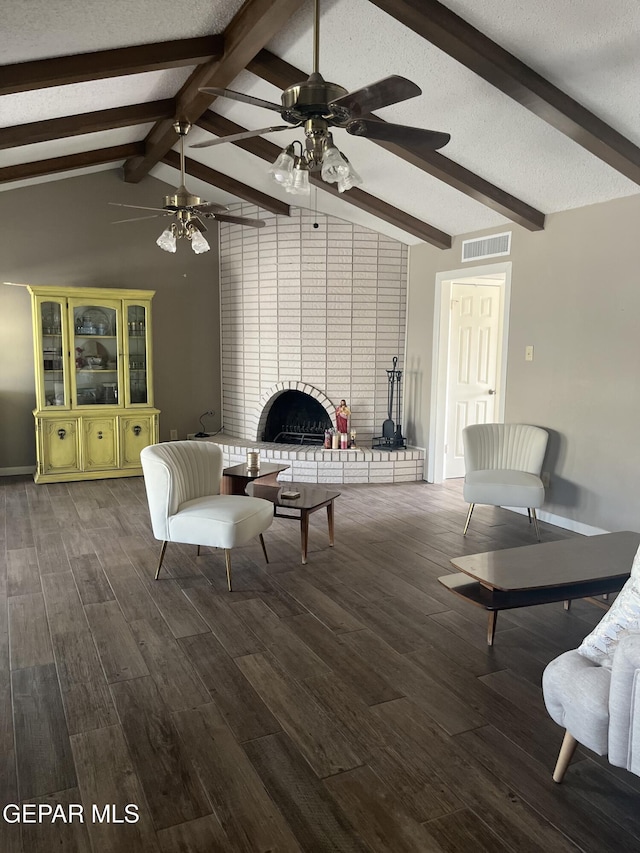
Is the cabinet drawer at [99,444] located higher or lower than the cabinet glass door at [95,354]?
lower

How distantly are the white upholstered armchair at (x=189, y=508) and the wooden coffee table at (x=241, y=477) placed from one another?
1.39 ft

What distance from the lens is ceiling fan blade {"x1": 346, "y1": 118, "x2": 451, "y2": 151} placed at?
252 cm

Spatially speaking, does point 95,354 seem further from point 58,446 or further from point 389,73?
point 389,73

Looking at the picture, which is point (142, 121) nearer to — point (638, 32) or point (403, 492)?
point (638, 32)

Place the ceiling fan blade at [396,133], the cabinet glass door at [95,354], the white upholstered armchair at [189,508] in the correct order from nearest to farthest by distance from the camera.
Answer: the ceiling fan blade at [396,133] < the white upholstered armchair at [189,508] < the cabinet glass door at [95,354]

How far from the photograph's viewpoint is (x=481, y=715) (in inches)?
94.3

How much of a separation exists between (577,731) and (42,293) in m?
5.84

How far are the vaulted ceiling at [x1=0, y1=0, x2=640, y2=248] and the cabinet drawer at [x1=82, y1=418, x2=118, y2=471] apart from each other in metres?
2.39

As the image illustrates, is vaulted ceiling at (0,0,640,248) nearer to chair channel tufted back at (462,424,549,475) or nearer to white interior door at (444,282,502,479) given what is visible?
white interior door at (444,282,502,479)

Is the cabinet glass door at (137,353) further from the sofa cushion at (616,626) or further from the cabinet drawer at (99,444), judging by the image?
the sofa cushion at (616,626)

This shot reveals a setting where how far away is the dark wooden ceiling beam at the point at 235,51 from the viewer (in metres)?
3.24

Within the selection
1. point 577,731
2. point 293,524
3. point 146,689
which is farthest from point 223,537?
point 577,731

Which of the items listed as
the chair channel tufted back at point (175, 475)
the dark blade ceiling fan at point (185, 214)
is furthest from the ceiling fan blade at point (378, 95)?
the chair channel tufted back at point (175, 475)

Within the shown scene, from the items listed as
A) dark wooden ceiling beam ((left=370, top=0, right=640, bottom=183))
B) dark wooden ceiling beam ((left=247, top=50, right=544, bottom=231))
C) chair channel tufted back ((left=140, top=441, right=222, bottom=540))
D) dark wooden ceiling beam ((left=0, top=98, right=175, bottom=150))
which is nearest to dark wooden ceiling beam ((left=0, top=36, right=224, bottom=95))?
dark wooden ceiling beam ((left=247, top=50, right=544, bottom=231))
